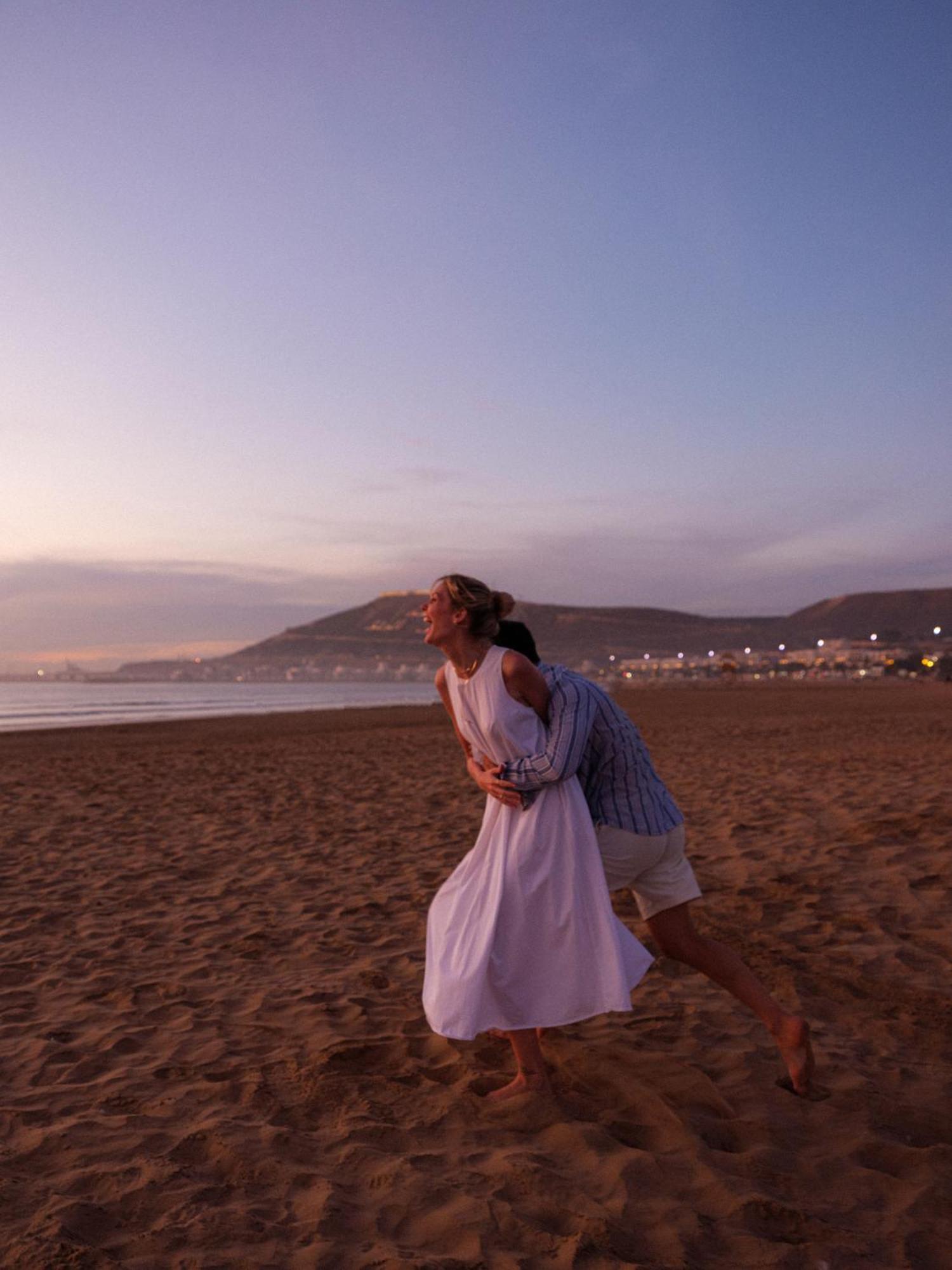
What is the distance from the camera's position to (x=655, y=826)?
10.3ft

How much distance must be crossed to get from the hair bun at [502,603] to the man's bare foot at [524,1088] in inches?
60.7

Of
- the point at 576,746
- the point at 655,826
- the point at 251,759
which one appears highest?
the point at 576,746

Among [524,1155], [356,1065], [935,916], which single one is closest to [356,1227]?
[524,1155]

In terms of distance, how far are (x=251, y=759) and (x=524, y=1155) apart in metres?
14.1

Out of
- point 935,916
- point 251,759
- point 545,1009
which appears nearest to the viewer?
point 545,1009

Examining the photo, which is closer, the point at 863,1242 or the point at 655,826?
the point at 863,1242

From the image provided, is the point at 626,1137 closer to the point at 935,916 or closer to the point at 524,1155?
the point at 524,1155

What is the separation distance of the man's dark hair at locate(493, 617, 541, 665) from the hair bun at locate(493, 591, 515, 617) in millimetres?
44

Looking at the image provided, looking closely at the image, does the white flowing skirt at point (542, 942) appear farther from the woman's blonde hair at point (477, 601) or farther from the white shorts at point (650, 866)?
the woman's blonde hair at point (477, 601)

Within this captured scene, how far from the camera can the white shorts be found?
3.13 meters

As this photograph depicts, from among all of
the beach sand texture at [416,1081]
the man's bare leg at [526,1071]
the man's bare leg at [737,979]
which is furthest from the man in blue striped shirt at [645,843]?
the man's bare leg at [526,1071]

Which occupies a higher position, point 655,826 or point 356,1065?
point 655,826

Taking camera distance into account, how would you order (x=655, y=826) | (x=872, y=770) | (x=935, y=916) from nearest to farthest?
1. (x=655, y=826)
2. (x=935, y=916)
3. (x=872, y=770)

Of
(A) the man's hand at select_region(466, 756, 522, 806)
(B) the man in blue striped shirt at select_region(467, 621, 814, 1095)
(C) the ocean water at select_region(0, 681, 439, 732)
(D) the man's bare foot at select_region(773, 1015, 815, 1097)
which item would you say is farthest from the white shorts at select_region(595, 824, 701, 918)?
(C) the ocean water at select_region(0, 681, 439, 732)
